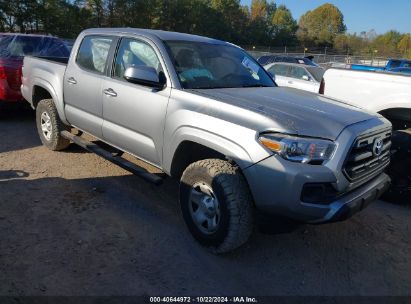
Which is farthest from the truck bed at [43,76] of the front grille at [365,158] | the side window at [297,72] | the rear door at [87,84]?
the side window at [297,72]

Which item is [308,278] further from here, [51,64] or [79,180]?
[51,64]

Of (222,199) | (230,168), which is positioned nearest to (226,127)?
(230,168)

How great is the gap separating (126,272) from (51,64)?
3591 millimetres

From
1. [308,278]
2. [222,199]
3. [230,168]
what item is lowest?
[308,278]

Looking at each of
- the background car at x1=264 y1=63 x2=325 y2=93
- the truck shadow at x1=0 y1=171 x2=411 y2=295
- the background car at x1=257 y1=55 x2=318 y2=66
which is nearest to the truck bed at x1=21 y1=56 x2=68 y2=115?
the truck shadow at x1=0 y1=171 x2=411 y2=295

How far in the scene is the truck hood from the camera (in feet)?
9.89

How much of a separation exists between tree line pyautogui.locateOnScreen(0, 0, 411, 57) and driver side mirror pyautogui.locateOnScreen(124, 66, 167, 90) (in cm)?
3394

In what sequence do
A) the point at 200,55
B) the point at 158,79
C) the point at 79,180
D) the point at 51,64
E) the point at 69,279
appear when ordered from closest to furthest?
1. the point at 69,279
2. the point at 158,79
3. the point at 200,55
4. the point at 79,180
5. the point at 51,64

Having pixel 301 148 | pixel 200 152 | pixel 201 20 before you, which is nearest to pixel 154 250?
pixel 200 152

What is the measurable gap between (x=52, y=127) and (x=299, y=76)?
737 cm

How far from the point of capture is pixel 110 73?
448 centimetres

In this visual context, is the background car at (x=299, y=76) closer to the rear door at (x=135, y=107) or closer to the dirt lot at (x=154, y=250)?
the dirt lot at (x=154, y=250)

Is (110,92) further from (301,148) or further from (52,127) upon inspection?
(301,148)

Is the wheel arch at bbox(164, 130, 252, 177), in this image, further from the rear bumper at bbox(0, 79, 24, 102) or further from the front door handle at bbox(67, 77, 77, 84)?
the rear bumper at bbox(0, 79, 24, 102)
